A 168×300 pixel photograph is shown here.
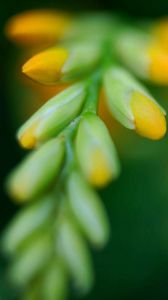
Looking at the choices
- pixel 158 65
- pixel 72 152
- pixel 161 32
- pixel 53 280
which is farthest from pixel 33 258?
pixel 161 32

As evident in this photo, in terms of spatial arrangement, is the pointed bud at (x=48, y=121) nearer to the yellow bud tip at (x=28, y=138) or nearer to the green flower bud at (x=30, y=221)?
the yellow bud tip at (x=28, y=138)

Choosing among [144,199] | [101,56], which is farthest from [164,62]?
[144,199]

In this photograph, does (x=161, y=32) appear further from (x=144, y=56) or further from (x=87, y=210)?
(x=87, y=210)

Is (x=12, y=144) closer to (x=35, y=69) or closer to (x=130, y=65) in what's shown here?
(x=130, y=65)

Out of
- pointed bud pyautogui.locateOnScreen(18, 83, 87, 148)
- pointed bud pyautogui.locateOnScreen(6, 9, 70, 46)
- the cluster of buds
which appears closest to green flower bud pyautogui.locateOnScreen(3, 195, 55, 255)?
the cluster of buds

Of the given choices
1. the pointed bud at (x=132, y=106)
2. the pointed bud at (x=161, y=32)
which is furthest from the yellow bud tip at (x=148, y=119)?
the pointed bud at (x=161, y=32)
